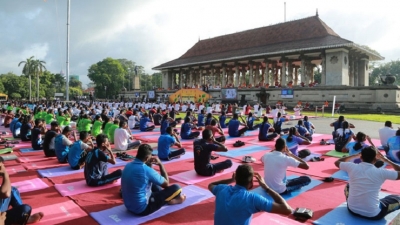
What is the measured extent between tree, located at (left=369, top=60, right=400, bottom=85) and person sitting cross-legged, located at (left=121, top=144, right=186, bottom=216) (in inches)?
2472

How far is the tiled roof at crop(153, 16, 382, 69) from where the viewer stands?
100ft

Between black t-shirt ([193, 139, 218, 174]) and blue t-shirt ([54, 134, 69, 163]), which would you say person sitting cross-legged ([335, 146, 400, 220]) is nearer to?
black t-shirt ([193, 139, 218, 174])

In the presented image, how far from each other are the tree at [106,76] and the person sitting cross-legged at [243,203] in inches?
2550

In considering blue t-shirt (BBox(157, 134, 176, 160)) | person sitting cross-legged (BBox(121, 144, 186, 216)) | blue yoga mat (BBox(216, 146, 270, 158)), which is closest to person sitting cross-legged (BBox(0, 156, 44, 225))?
person sitting cross-legged (BBox(121, 144, 186, 216))

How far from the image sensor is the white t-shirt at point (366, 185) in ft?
13.3

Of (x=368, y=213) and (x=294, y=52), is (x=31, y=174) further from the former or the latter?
(x=294, y=52)

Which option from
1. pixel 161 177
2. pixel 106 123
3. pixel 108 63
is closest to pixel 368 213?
pixel 161 177

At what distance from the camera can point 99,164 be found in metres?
5.81

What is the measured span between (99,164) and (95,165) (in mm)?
78

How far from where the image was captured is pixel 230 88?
3578 centimetres

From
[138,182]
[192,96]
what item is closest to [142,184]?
[138,182]

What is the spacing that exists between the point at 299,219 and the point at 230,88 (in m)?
31.9

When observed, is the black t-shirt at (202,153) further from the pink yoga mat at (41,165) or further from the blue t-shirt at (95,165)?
the pink yoga mat at (41,165)

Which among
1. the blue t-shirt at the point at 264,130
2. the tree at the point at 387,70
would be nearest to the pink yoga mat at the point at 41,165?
the blue t-shirt at the point at 264,130
